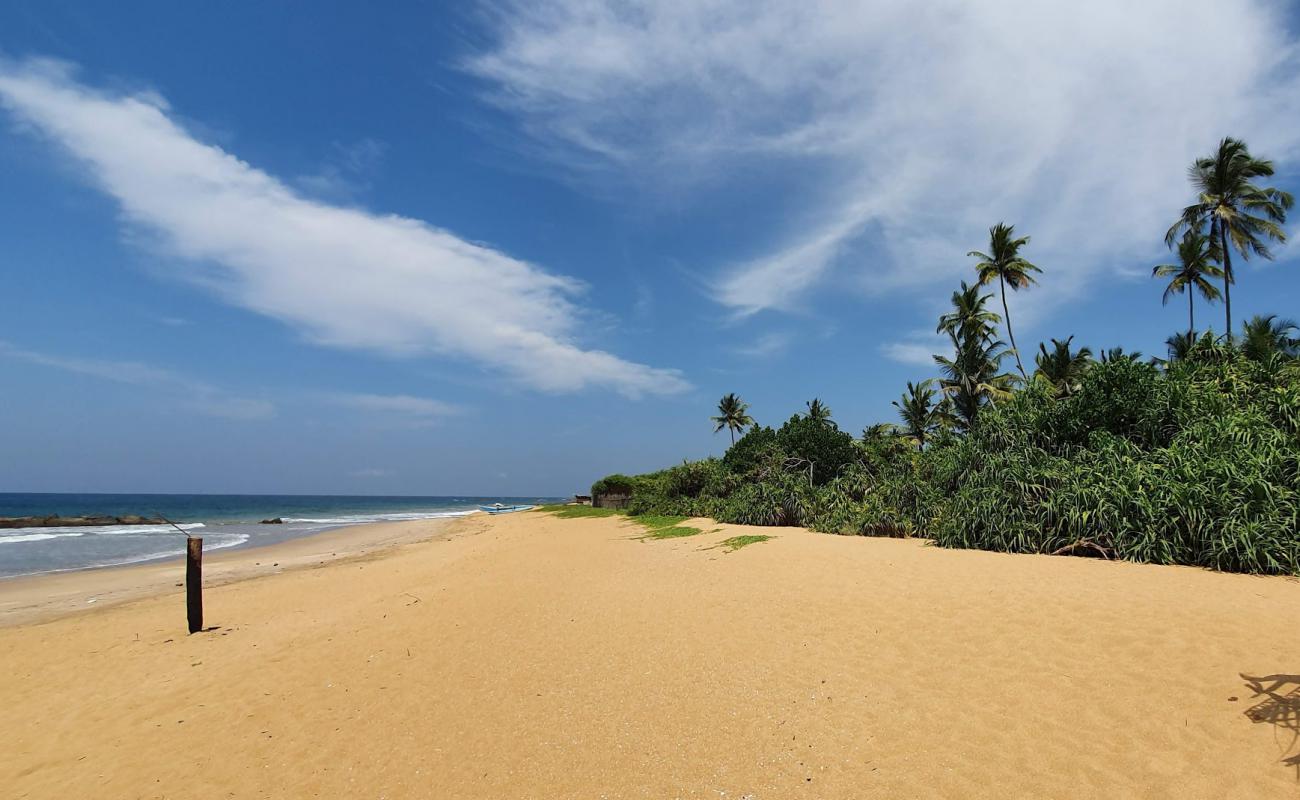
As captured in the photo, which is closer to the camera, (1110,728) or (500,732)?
(1110,728)

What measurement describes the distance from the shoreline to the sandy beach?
325 centimetres

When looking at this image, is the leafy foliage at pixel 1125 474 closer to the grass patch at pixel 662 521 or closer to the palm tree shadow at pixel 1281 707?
the palm tree shadow at pixel 1281 707

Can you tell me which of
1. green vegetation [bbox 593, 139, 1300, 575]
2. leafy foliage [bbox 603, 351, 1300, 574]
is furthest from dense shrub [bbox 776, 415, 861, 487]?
leafy foliage [bbox 603, 351, 1300, 574]

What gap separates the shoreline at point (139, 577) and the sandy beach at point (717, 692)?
128 inches

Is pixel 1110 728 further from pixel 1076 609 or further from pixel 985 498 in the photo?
pixel 985 498

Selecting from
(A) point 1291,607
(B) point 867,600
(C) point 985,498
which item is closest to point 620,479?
(C) point 985,498

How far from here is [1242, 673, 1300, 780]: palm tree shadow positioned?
405cm

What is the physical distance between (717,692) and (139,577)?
65.5ft

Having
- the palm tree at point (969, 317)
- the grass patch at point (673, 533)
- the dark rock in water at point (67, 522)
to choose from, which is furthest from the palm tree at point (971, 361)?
the dark rock in water at point (67, 522)

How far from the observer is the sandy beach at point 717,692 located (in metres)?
4.39

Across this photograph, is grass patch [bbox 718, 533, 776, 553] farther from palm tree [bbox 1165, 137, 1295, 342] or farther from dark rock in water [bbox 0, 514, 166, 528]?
dark rock in water [bbox 0, 514, 166, 528]

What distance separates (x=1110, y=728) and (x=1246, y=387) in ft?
37.8

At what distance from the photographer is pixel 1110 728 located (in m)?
4.54

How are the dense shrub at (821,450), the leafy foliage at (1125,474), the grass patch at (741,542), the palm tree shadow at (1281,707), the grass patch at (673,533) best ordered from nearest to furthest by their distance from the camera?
the palm tree shadow at (1281,707), the leafy foliage at (1125,474), the grass patch at (741,542), the grass patch at (673,533), the dense shrub at (821,450)
